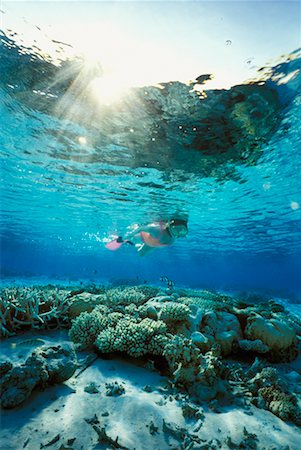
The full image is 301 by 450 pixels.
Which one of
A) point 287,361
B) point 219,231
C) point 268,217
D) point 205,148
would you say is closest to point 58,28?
point 205,148

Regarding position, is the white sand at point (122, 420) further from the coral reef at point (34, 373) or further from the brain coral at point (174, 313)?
the brain coral at point (174, 313)

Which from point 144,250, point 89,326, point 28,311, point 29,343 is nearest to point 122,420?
point 89,326

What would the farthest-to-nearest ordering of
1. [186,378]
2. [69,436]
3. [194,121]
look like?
1. [194,121]
2. [186,378]
3. [69,436]

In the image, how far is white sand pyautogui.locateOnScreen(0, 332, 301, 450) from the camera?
3.32 meters

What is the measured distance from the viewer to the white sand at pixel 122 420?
332 cm

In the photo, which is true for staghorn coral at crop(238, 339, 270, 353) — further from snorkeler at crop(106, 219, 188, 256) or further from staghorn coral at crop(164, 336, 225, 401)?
snorkeler at crop(106, 219, 188, 256)

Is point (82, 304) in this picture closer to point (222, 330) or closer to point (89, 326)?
point (89, 326)

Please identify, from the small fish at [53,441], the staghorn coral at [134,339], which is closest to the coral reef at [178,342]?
the staghorn coral at [134,339]

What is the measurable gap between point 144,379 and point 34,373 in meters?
2.38

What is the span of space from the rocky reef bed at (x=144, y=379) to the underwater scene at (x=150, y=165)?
0.03 meters

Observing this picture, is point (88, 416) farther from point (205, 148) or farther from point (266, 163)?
point (266, 163)

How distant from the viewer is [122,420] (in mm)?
3762

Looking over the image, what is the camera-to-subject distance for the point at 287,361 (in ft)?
23.9

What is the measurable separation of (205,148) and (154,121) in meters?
2.97
